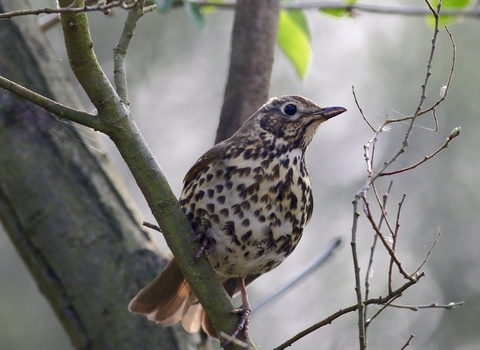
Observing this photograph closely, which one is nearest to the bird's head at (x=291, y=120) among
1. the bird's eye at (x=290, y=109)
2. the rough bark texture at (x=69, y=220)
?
the bird's eye at (x=290, y=109)

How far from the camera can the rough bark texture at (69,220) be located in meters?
3.40

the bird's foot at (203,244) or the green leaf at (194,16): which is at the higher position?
the green leaf at (194,16)

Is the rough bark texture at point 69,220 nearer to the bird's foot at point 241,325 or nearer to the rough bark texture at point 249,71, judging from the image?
the bird's foot at point 241,325

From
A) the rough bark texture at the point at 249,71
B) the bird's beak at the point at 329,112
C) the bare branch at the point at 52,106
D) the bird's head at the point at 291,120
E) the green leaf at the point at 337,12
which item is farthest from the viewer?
the green leaf at the point at 337,12

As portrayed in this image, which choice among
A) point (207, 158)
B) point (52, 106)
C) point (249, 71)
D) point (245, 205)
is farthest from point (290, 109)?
point (52, 106)

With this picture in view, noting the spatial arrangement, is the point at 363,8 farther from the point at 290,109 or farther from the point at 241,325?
the point at 241,325

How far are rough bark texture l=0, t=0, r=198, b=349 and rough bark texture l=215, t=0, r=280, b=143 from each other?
95 cm

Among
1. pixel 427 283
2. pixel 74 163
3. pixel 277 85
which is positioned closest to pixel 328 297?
pixel 427 283

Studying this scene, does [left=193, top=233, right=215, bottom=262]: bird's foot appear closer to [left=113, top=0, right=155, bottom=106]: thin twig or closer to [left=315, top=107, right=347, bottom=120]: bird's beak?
[left=113, top=0, right=155, bottom=106]: thin twig

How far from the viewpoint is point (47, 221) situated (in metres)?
3.50

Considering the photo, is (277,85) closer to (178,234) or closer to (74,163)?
(74,163)

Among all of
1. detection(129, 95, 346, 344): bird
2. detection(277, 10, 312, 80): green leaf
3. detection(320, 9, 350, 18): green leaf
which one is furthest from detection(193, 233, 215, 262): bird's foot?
detection(320, 9, 350, 18): green leaf

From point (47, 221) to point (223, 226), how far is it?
102 cm

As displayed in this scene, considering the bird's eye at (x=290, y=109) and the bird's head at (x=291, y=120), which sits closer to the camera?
the bird's head at (x=291, y=120)
